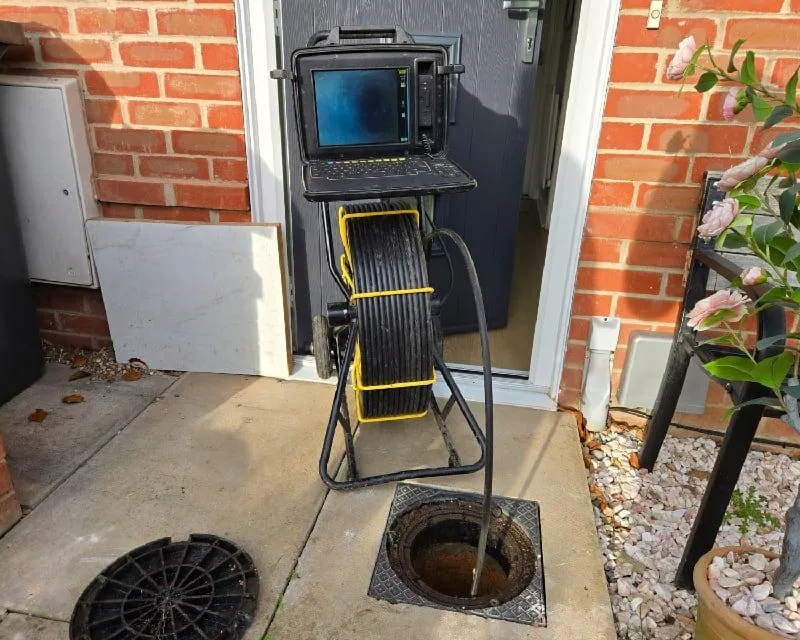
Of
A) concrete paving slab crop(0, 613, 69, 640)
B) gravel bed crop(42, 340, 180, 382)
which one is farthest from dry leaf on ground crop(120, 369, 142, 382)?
concrete paving slab crop(0, 613, 69, 640)

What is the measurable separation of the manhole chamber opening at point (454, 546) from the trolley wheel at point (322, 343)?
25.0 inches

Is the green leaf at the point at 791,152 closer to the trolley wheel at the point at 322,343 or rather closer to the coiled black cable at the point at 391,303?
the coiled black cable at the point at 391,303

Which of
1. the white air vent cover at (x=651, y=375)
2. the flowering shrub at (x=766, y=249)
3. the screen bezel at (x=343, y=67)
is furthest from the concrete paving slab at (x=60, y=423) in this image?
the flowering shrub at (x=766, y=249)

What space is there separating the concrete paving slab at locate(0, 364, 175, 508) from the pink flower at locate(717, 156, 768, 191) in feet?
7.25

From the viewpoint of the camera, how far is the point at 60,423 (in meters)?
2.40

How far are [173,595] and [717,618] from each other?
1.38 meters

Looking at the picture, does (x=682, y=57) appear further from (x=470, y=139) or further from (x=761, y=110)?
(x=470, y=139)

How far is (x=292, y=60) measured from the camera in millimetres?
1785

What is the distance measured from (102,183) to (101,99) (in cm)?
35

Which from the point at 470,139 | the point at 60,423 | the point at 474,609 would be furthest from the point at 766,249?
the point at 60,423

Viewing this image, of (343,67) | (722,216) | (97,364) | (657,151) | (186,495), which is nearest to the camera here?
(722,216)

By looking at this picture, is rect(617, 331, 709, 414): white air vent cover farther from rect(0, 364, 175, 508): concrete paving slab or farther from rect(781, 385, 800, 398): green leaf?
rect(0, 364, 175, 508): concrete paving slab

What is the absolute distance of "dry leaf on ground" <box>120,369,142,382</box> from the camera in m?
2.72

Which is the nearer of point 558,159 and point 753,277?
point 753,277
